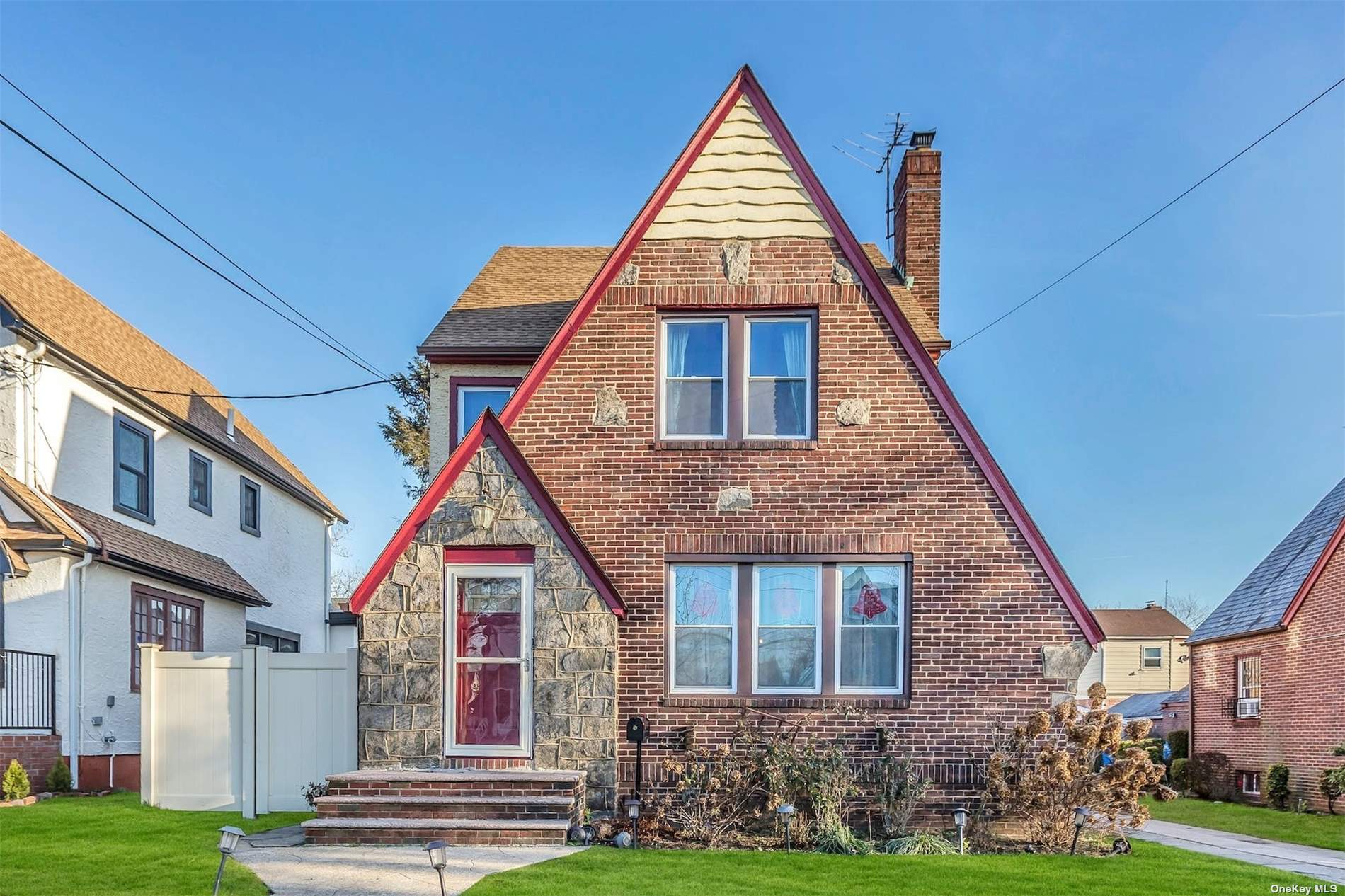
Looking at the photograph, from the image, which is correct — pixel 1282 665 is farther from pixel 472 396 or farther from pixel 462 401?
pixel 462 401

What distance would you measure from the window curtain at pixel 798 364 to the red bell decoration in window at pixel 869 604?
6.65ft

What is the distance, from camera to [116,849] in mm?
9125

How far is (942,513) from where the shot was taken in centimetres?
1154

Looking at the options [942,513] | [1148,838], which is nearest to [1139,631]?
[1148,838]

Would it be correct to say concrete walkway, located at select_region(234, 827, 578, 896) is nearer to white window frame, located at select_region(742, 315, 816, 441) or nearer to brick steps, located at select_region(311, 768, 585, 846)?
brick steps, located at select_region(311, 768, 585, 846)

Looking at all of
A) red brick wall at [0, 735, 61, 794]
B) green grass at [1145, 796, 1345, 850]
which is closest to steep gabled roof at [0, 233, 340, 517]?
red brick wall at [0, 735, 61, 794]

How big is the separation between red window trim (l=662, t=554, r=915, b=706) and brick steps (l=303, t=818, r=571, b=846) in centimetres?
233

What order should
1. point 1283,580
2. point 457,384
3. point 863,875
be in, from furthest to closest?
point 1283,580, point 457,384, point 863,875

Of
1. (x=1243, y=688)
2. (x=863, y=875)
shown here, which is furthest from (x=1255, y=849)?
(x=1243, y=688)

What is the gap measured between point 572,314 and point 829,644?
4.96 m

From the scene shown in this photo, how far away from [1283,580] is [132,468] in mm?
22217

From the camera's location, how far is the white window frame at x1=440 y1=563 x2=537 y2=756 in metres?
10.8

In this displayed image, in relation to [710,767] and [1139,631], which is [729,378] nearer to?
[710,767]

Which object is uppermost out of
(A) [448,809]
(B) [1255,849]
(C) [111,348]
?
(C) [111,348]
